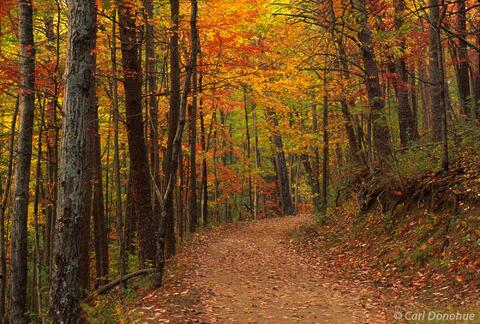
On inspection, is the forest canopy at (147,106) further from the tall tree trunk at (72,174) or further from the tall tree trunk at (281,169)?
the tall tree trunk at (281,169)

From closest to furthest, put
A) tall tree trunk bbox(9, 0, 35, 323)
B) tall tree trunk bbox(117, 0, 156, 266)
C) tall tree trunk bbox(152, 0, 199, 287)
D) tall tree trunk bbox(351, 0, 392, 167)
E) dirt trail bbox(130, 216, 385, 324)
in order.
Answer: dirt trail bbox(130, 216, 385, 324) → tall tree trunk bbox(152, 0, 199, 287) → tall tree trunk bbox(9, 0, 35, 323) → tall tree trunk bbox(117, 0, 156, 266) → tall tree trunk bbox(351, 0, 392, 167)

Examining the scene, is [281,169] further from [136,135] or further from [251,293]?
[251,293]

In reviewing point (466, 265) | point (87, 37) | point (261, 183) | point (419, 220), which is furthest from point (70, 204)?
point (261, 183)

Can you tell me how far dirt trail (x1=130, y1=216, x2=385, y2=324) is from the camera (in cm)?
744

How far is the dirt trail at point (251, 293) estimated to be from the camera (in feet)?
24.4

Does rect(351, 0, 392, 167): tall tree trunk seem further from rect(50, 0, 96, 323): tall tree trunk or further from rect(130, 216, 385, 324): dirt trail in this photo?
rect(50, 0, 96, 323): tall tree trunk

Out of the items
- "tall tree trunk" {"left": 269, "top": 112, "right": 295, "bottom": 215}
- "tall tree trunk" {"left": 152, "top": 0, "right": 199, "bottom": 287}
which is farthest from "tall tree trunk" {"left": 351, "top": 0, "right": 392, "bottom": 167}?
"tall tree trunk" {"left": 269, "top": 112, "right": 295, "bottom": 215}

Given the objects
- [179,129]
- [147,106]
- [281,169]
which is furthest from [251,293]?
[281,169]

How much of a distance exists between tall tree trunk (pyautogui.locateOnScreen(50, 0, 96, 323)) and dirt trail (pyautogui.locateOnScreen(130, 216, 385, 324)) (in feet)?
6.07

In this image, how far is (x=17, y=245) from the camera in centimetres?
960

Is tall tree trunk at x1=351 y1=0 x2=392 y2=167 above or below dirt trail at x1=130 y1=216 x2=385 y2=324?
above

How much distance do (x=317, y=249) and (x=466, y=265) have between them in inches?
263

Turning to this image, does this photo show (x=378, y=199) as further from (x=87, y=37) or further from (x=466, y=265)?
(x=87, y=37)

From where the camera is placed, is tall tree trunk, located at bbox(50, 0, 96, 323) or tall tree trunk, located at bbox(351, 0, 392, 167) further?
tall tree trunk, located at bbox(351, 0, 392, 167)
